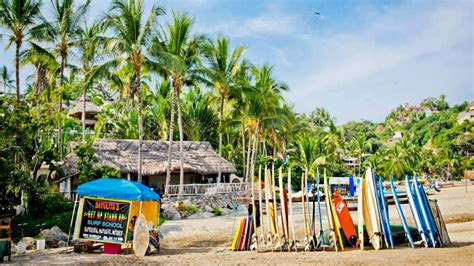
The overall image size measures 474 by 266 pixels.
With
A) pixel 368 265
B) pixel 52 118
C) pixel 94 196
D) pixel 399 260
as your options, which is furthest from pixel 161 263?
pixel 52 118

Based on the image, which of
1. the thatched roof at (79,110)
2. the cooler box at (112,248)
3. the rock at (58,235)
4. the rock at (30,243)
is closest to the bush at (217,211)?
the rock at (58,235)

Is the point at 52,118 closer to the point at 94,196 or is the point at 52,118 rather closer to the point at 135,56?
the point at 135,56

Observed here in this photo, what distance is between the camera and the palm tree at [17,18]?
1675 cm

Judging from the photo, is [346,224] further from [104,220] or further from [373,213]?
[104,220]

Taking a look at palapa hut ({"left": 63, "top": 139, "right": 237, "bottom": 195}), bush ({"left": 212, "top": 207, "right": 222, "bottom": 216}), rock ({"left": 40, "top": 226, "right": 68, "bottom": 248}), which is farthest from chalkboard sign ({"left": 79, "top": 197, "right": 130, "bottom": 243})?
palapa hut ({"left": 63, "top": 139, "right": 237, "bottom": 195})

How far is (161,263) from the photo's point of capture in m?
8.84

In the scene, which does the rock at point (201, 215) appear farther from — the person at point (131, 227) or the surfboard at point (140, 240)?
the surfboard at point (140, 240)

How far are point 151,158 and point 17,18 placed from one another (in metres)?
9.19

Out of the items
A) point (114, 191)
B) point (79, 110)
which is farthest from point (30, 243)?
point (79, 110)

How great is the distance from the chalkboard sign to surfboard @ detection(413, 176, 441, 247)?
7.27 meters

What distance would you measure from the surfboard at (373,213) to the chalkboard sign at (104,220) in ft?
19.4

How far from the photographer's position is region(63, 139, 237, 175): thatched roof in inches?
814

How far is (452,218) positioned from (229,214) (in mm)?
9179

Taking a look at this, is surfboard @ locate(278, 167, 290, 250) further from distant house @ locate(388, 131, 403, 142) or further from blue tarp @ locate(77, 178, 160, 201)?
distant house @ locate(388, 131, 403, 142)
